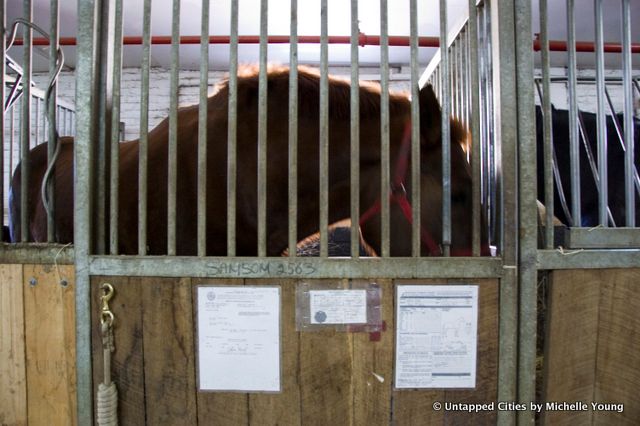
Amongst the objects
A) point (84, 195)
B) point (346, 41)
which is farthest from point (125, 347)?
point (346, 41)

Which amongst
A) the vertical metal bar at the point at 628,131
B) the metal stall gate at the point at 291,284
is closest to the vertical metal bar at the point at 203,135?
the metal stall gate at the point at 291,284

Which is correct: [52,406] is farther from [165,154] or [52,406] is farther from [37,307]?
[165,154]

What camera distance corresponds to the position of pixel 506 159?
1.30m

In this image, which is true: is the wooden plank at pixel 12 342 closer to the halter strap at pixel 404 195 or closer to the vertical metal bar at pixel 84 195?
the vertical metal bar at pixel 84 195

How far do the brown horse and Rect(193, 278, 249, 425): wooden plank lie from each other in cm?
69

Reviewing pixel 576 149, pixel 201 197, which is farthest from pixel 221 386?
pixel 576 149

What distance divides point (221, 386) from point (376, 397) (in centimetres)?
46

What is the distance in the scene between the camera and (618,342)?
134 centimetres

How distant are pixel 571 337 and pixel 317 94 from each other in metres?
1.23

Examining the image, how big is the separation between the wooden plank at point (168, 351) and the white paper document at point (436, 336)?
Answer: 2.01ft

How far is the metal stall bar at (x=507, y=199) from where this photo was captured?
1.28 meters

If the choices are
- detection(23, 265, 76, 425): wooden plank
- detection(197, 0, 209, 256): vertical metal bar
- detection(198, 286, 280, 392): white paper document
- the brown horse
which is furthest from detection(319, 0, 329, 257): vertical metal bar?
detection(23, 265, 76, 425): wooden plank

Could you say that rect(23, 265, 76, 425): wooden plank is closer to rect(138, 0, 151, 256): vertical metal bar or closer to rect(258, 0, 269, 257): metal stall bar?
rect(138, 0, 151, 256): vertical metal bar

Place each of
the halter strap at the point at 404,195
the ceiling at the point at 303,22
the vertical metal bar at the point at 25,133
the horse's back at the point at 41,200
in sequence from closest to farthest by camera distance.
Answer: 1. the vertical metal bar at the point at 25,133
2. the halter strap at the point at 404,195
3. the horse's back at the point at 41,200
4. the ceiling at the point at 303,22
